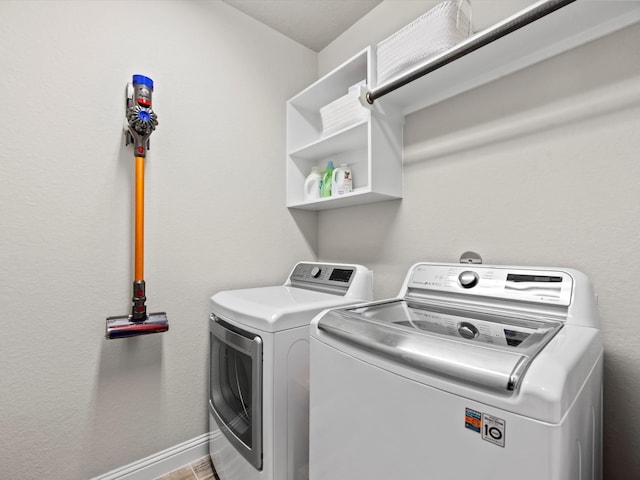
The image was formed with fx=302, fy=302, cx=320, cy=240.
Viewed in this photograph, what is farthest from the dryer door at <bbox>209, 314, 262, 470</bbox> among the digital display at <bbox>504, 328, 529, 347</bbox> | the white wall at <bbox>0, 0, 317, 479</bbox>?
the digital display at <bbox>504, 328, 529, 347</bbox>

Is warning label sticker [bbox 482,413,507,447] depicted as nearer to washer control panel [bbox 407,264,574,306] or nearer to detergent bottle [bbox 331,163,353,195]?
washer control panel [bbox 407,264,574,306]

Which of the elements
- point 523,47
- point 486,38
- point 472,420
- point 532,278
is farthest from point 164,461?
point 523,47

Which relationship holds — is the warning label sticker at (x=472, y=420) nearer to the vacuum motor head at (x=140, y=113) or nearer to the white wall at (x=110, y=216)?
the white wall at (x=110, y=216)

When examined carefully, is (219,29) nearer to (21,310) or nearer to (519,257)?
(21,310)

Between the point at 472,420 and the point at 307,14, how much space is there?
7.28ft

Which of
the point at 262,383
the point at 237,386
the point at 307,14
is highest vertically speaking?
the point at 307,14

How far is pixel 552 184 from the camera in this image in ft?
3.79

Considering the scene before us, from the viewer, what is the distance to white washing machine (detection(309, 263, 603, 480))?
0.56m

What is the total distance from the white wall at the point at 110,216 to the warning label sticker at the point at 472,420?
142cm

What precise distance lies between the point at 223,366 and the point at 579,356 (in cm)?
136

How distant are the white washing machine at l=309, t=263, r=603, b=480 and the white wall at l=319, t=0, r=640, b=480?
17cm

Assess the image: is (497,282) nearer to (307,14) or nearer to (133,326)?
(133,326)

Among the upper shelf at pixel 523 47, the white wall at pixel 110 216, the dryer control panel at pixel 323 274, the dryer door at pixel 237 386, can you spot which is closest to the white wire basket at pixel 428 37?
the upper shelf at pixel 523 47

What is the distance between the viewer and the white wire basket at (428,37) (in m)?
1.24
